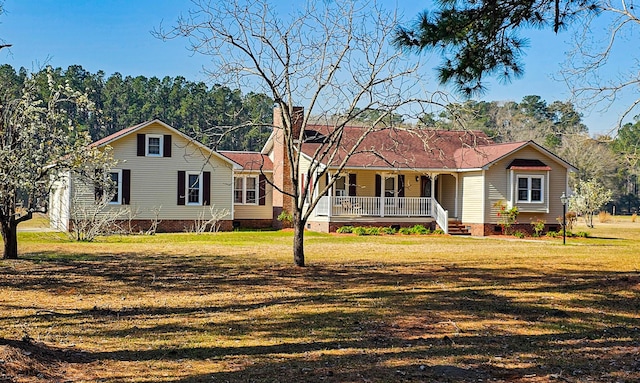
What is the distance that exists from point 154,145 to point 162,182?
5.40 feet

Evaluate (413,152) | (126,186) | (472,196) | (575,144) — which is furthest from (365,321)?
(575,144)

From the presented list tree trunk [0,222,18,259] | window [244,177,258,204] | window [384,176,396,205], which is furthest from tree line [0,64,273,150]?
tree trunk [0,222,18,259]

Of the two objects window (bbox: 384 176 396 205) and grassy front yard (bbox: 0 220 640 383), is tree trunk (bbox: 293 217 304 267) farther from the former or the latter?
window (bbox: 384 176 396 205)

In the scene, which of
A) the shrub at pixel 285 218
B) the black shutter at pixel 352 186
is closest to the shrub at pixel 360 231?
the black shutter at pixel 352 186

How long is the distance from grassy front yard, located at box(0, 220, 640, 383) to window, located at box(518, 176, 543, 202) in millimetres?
12945

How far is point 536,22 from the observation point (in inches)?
422

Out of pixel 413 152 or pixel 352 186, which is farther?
pixel 413 152

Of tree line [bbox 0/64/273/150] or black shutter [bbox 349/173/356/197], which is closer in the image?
black shutter [bbox 349/173/356/197]

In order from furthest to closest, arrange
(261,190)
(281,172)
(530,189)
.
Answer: (261,190) < (281,172) < (530,189)

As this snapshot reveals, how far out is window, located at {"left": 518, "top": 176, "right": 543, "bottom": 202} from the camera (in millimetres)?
30562

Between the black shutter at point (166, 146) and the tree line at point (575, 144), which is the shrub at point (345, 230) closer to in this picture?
the black shutter at point (166, 146)

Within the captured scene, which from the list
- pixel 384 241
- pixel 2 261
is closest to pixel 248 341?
pixel 2 261

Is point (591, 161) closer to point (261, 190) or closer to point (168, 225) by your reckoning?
point (261, 190)

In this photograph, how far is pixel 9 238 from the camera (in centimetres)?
1603
